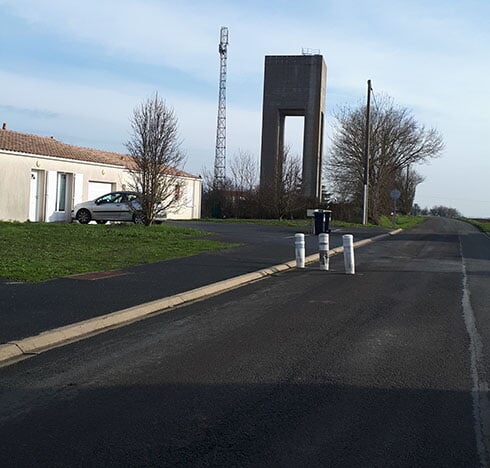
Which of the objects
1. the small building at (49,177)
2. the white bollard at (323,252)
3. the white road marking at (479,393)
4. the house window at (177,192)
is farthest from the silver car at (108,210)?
the white road marking at (479,393)

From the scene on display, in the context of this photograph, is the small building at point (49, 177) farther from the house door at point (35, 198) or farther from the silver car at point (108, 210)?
the silver car at point (108, 210)

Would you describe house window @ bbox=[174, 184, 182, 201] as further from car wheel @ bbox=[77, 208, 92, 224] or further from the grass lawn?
car wheel @ bbox=[77, 208, 92, 224]

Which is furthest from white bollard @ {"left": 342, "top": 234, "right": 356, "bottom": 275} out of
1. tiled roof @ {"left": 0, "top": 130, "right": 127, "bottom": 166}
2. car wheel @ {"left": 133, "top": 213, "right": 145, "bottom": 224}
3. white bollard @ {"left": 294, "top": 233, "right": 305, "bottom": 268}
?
tiled roof @ {"left": 0, "top": 130, "right": 127, "bottom": 166}

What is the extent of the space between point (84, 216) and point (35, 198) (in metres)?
2.62

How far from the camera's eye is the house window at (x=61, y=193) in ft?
100

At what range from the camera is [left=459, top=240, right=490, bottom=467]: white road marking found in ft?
15.1

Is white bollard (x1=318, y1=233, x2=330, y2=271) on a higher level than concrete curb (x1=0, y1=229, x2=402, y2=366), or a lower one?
higher

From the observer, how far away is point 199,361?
6.91 meters

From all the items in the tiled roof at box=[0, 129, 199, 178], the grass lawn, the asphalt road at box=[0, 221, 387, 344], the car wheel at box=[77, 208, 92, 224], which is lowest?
the asphalt road at box=[0, 221, 387, 344]

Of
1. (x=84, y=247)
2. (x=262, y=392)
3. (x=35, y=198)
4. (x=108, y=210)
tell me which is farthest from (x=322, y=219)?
(x=262, y=392)

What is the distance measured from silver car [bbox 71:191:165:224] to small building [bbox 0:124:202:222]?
40.0 inches

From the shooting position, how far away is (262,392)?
581 centimetres

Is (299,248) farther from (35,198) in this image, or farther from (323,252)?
(35,198)

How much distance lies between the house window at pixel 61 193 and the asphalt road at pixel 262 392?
21.8m
